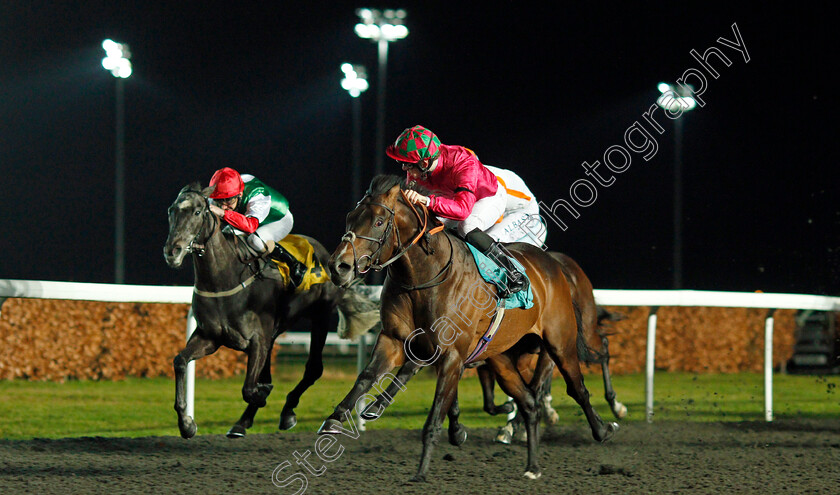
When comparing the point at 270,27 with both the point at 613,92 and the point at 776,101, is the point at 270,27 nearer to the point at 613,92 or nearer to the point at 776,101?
the point at 613,92

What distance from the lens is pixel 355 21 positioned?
69.5 feet

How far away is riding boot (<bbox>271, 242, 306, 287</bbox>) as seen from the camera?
201 inches

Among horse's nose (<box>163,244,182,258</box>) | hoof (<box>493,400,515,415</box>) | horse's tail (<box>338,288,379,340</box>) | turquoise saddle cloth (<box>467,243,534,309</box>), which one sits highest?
horse's nose (<box>163,244,182,258</box>)

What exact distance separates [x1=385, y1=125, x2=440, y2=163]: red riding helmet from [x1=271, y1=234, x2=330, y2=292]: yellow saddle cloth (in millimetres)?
1420

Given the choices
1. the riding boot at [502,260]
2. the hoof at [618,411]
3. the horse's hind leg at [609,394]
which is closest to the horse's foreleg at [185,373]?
the riding boot at [502,260]

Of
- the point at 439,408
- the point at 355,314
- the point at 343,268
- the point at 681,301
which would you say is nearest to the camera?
the point at 343,268

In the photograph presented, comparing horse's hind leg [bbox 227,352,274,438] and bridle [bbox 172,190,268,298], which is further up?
bridle [bbox 172,190,268,298]

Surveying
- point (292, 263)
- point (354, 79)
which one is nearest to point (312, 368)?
point (292, 263)

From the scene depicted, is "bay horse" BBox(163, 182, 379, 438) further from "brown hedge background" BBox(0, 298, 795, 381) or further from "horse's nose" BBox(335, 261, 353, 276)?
"brown hedge background" BBox(0, 298, 795, 381)

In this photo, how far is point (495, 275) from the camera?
402cm

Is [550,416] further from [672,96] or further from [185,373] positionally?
[672,96]

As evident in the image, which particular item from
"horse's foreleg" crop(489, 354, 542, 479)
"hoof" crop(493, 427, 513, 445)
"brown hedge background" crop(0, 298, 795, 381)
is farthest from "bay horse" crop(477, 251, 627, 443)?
"brown hedge background" crop(0, 298, 795, 381)

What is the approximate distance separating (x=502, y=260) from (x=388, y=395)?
1.02m

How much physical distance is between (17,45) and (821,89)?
1399 centimetres
